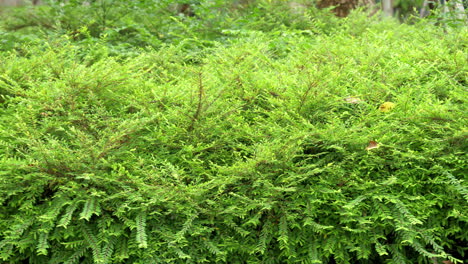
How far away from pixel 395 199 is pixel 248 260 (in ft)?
2.81

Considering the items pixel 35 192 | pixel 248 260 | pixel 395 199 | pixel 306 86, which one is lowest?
pixel 248 260

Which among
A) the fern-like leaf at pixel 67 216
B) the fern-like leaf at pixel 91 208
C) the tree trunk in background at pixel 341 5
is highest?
the tree trunk in background at pixel 341 5

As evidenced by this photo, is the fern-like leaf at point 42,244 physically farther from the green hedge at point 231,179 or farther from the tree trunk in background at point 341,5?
the tree trunk in background at point 341,5

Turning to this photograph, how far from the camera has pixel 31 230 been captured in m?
2.08

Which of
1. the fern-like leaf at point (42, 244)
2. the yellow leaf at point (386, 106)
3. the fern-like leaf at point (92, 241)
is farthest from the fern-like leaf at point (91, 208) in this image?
the yellow leaf at point (386, 106)

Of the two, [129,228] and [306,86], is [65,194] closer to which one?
[129,228]

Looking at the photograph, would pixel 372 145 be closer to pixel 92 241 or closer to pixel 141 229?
pixel 141 229

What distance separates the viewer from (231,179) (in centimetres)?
214

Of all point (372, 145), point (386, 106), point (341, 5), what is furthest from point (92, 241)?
point (341, 5)

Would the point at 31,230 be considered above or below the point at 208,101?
below

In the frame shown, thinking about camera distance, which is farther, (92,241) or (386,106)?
(386,106)

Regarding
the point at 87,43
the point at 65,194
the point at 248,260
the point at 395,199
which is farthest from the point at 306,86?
the point at 87,43

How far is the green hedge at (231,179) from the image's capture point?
2080mm

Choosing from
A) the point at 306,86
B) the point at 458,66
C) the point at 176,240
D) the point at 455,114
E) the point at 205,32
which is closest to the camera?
the point at 176,240
